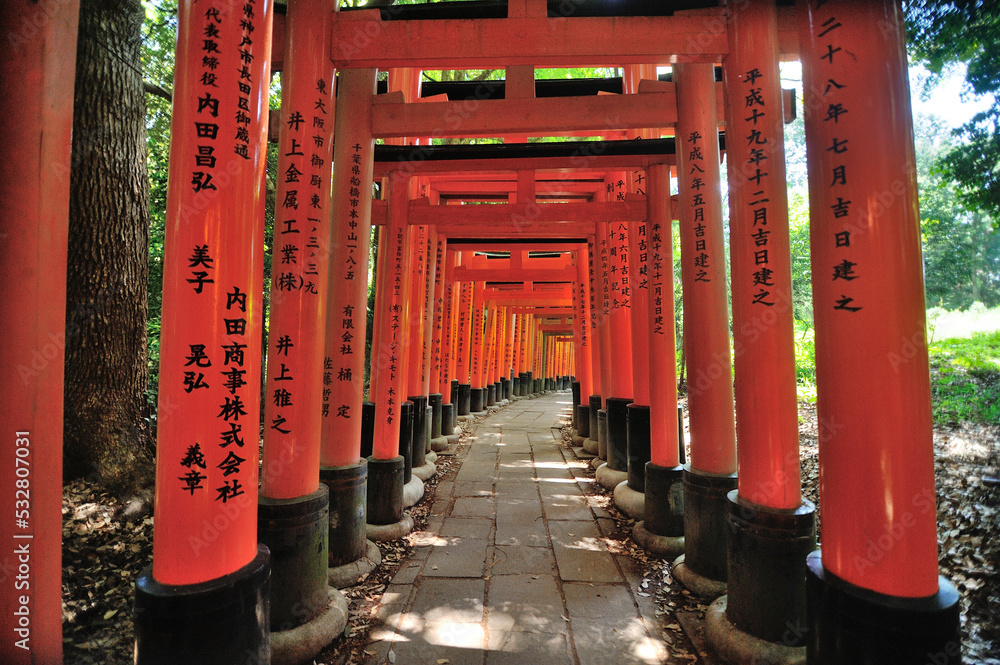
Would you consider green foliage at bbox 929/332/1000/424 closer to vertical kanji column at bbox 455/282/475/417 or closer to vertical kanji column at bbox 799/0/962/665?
vertical kanji column at bbox 799/0/962/665

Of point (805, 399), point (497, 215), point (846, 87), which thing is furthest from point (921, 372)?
point (805, 399)

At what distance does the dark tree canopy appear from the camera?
12.3ft

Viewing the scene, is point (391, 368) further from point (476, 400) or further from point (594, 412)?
point (476, 400)

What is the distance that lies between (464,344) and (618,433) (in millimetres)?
7021

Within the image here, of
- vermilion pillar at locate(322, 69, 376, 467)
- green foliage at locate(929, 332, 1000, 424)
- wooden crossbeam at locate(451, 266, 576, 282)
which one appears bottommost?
green foliage at locate(929, 332, 1000, 424)

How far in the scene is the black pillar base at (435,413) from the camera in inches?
361

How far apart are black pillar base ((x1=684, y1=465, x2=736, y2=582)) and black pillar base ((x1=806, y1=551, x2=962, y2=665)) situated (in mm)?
1464

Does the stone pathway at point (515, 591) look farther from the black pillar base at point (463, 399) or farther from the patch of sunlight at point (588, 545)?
the black pillar base at point (463, 399)

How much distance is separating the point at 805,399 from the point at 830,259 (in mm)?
9324

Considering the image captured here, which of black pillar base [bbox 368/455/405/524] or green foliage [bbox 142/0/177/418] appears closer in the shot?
black pillar base [bbox 368/455/405/524]

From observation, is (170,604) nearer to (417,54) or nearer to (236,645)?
(236,645)

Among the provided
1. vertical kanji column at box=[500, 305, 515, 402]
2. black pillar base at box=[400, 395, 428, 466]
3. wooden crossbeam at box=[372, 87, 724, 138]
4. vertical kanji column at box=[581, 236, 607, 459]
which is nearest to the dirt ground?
black pillar base at box=[400, 395, 428, 466]

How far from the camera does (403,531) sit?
4.71 metres

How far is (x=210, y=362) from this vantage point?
6.57ft
